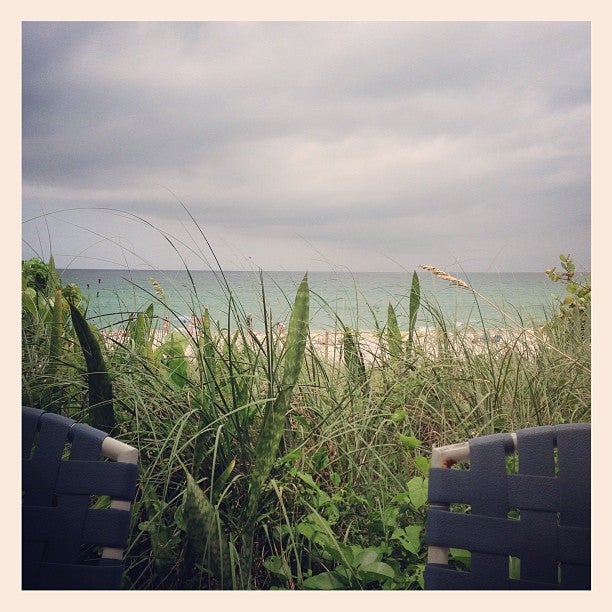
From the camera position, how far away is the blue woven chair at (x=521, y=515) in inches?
31.7

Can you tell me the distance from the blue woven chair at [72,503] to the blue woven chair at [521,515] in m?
0.49

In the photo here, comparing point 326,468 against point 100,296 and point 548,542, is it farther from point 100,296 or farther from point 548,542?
point 100,296

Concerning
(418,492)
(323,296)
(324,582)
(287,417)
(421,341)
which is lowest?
(324,582)

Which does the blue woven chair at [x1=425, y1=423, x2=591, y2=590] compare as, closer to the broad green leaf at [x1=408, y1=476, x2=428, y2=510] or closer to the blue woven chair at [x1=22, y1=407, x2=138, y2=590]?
the broad green leaf at [x1=408, y1=476, x2=428, y2=510]

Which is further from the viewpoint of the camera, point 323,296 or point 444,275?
point 323,296

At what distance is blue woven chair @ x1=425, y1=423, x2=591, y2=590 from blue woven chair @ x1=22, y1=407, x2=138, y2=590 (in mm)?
489

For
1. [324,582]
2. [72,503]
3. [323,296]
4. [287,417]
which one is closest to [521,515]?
[324,582]

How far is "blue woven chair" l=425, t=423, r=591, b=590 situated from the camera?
805mm

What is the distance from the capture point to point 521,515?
2.68 feet

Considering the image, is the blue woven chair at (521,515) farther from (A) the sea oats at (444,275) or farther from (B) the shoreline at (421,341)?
(B) the shoreline at (421,341)

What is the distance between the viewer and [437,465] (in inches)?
32.3

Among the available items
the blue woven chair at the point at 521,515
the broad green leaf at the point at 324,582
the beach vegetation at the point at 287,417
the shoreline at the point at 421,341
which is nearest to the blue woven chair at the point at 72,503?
the beach vegetation at the point at 287,417

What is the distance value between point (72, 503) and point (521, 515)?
2.35 feet

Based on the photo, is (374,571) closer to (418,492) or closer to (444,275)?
(418,492)
